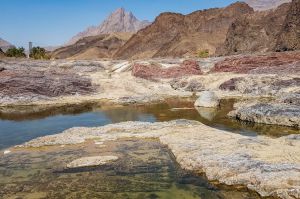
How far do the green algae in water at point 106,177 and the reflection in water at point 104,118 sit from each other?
4.85 m

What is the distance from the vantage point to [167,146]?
18.9 meters

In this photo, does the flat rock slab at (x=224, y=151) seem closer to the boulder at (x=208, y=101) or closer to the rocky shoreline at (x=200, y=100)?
the rocky shoreline at (x=200, y=100)

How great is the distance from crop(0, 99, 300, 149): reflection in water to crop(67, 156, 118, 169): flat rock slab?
600 cm

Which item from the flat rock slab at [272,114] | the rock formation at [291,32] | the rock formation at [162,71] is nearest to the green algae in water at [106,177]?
the flat rock slab at [272,114]

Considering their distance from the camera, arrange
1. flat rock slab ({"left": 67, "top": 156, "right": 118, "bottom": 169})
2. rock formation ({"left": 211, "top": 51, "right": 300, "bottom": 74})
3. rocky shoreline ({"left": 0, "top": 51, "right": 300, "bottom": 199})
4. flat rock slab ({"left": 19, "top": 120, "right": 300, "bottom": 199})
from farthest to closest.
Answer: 1. rock formation ({"left": 211, "top": 51, "right": 300, "bottom": 74})
2. flat rock slab ({"left": 67, "top": 156, "right": 118, "bottom": 169})
3. rocky shoreline ({"left": 0, "top": 51, "right": 300, "bottom": 199})
4. flat rock slab ({"left": 19, "top": 120, "right": 300, "bottom": 199})

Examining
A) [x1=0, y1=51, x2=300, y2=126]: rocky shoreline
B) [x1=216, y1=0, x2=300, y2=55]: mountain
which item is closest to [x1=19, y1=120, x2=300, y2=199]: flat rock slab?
[x1=0, y1=51, x2=300, y2=126]: rocky shoreline

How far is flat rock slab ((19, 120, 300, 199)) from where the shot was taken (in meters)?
13.1

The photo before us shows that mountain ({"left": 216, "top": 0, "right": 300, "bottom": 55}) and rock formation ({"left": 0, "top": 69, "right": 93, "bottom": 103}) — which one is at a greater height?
mountain ({"left": 216, "top": 0, "right": 300, "bottom": 55})

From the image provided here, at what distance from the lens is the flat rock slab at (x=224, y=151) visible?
13.1 metres

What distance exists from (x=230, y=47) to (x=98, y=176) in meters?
108

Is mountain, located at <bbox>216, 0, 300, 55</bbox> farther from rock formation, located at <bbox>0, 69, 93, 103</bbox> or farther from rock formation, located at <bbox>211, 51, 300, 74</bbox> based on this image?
rock formation, located at <bbox>0, 69, 93, 103</bbox>

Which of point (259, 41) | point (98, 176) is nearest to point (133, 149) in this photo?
point (98, 176)

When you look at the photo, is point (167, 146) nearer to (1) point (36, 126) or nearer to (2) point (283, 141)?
(2) point (283, 141)

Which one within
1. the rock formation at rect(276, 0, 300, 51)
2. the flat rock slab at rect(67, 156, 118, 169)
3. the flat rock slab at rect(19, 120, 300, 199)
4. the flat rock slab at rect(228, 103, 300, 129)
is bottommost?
the flat rock slab at rect(67, 156, 118, 169)
